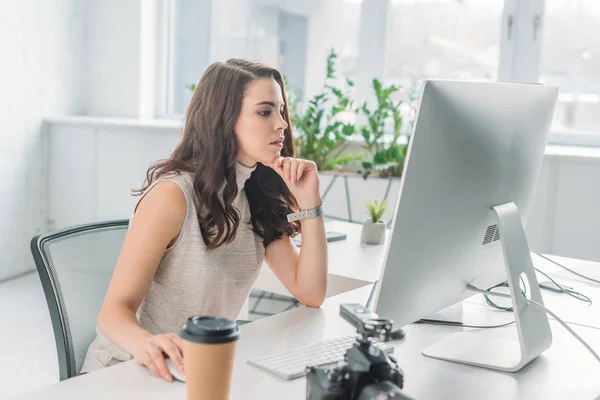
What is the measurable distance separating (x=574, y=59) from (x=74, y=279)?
2.98m

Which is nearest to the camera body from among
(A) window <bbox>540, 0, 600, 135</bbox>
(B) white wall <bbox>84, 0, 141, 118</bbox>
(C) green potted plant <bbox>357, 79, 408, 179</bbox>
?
(C) green potted plant <bbox>357, 79, 408, 179</bbox>

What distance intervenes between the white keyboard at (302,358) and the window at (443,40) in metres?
2.83

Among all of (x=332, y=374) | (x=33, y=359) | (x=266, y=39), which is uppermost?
(x=266, y=39)

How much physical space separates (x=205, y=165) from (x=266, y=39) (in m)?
2.91

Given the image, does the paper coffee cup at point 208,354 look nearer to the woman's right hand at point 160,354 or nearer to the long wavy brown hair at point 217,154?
the woman's right hand at point 160,354

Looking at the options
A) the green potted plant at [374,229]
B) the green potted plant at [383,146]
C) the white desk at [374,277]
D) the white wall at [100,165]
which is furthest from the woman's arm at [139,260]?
the white wall at [100,165]

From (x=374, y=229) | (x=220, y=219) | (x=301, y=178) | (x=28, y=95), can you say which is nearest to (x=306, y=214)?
(x=301, y=178)

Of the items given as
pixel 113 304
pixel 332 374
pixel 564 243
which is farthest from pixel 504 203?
pixel 564 243

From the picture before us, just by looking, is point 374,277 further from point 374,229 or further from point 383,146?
point 383,146

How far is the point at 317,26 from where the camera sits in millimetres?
4262

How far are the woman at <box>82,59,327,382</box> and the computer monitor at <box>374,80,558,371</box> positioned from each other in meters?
0.42

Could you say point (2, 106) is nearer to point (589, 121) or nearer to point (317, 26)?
point (317, 26)

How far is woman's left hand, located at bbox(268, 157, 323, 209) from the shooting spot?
64.9 inches

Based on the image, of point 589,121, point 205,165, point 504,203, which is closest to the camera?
point 504,203
